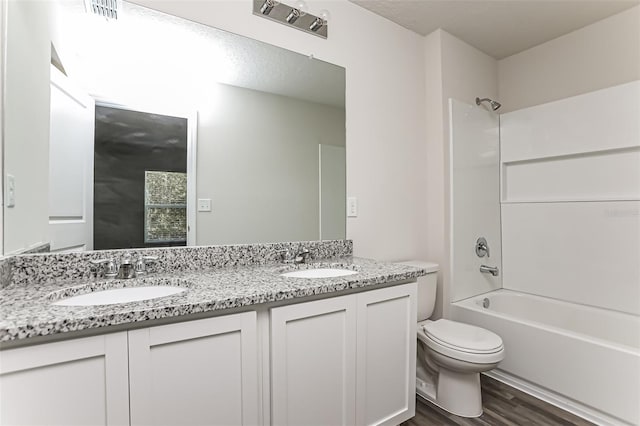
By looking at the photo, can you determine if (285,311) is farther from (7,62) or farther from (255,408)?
(7,62)

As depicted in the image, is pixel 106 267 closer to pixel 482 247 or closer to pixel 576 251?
pixel 482 247

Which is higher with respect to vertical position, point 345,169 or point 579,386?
point 345,169

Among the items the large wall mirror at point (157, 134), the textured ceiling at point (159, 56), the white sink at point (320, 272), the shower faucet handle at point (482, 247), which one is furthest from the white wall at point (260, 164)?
the shower faucet handle at point (482, 247)

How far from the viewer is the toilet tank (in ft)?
6.57

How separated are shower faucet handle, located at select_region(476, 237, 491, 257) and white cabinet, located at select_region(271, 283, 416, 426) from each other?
1.20 metres

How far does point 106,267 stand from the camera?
1240 mm

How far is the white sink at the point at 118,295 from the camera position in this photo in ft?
3.38

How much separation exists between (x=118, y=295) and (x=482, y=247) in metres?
2.37

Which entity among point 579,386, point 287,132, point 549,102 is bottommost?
point 579,386

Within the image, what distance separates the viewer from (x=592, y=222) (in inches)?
84.6

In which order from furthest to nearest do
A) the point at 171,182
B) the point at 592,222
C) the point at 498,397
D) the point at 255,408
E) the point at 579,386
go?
the point at 592,222
the point at 498,397
the point at 579,386
the point at 171,182
the point at 255,408

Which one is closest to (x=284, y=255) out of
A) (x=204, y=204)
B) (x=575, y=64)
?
(x=204, y=204)

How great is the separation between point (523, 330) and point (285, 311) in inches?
64.9

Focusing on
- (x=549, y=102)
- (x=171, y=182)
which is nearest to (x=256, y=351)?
(x=171, y=182)
